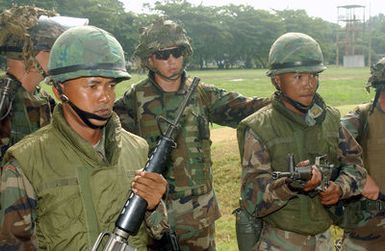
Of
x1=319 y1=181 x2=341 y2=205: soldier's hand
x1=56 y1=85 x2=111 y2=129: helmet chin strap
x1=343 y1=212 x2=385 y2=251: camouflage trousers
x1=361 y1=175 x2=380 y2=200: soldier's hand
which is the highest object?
x1=56 y1=85 x2=111 y2=129: helmet chin strap

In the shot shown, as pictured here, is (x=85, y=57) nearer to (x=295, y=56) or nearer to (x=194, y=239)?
(x=295, y=56)

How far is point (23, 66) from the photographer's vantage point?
4195 mm

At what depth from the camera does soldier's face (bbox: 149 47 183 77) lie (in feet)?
15.8

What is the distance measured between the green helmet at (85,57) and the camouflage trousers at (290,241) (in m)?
1.73

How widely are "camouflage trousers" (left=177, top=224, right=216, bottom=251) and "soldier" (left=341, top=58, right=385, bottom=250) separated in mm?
1169

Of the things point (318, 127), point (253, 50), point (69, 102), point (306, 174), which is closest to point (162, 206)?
point (69, 102)

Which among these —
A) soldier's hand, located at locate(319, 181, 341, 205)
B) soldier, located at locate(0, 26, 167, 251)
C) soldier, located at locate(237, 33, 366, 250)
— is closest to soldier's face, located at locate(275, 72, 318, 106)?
soldier, located at locate(237, 33, 366, 250)

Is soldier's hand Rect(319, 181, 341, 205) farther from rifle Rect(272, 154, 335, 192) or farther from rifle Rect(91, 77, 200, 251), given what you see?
rifle Rect(91, 77, 200, 251)

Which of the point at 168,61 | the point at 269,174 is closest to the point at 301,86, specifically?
the point at 269,174

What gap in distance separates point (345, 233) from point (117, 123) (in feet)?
9.05

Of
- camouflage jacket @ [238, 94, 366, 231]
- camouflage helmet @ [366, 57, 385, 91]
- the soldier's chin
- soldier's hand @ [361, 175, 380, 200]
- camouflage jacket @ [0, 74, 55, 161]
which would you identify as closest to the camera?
the soldier's chin

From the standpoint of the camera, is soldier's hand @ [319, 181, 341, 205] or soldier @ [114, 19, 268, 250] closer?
soldier's hand @ [319, 181, 341, 205]

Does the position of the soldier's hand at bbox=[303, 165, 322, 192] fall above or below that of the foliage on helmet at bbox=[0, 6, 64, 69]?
below

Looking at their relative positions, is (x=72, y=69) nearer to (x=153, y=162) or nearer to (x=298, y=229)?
(x=153, y=162)
